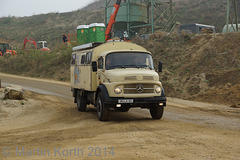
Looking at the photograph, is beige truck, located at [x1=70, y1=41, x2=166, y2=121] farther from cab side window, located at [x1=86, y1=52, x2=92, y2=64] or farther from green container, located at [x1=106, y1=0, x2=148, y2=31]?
green container, located at [x1=106, y1=0, x2=148, y2=31]

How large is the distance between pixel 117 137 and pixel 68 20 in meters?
68.8

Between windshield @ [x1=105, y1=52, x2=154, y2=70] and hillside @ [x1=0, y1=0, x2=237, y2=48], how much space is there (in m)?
38.4

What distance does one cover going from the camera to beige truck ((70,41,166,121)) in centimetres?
1073

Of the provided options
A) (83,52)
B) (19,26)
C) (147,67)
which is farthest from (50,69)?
(19,26)

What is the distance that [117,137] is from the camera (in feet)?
26.7

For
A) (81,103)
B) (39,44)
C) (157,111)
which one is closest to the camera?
(157,111)

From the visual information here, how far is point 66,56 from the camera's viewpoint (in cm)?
3662

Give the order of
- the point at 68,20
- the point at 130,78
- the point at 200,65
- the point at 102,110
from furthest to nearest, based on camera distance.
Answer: the point at 68,20 → the point at 200,65 → the point at 102,110 → the point at 130,78

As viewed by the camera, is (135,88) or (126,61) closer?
(135,88)

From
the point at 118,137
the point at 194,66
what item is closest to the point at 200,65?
the point at 194,66

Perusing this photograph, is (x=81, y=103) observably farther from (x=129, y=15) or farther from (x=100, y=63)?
(x=129, y=15)

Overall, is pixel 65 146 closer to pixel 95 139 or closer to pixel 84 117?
pixel 95 139

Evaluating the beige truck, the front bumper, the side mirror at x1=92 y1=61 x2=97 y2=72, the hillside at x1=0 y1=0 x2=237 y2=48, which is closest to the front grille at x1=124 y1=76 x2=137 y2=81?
the beige truck

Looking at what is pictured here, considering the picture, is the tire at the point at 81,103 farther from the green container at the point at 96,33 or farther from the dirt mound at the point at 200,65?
the green container at the point at 96,33
